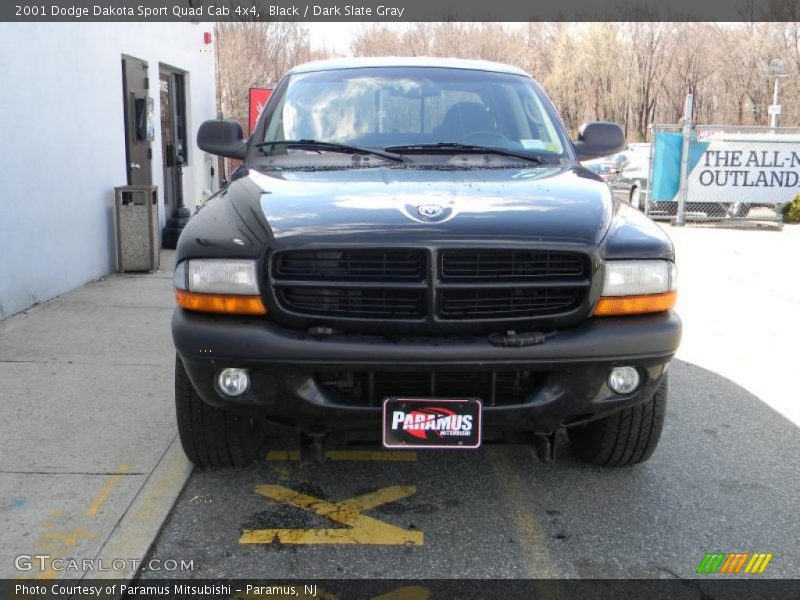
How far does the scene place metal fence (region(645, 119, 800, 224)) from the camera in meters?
14.4

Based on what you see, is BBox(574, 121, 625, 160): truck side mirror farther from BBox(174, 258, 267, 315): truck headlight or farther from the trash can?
the trash can

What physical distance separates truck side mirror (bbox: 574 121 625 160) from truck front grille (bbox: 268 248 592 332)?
178 centimetres

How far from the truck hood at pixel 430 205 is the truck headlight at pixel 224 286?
0.19 metres

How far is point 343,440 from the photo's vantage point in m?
3.20

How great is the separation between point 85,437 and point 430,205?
2217mm

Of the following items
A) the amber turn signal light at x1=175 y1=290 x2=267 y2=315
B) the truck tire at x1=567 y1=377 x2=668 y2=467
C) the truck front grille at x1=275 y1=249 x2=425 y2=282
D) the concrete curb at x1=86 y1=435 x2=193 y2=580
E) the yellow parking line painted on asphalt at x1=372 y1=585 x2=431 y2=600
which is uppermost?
the truck front grille at x1=275 y1=249 x2=425 y2=282

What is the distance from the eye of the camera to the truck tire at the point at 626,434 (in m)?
3.50

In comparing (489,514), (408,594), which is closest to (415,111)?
(489,514)

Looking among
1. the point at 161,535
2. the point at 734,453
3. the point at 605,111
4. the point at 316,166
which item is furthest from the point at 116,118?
the point at 605,111

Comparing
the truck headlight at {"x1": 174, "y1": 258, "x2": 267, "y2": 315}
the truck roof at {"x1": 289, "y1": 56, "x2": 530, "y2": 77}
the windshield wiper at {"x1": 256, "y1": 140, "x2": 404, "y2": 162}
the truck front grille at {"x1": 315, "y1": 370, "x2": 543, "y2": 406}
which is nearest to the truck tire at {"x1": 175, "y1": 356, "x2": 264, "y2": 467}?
the truck headlight at {"x1": 174, "y1": 258, "x2": 267, "y2": 315}

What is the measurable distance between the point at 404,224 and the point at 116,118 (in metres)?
6.79

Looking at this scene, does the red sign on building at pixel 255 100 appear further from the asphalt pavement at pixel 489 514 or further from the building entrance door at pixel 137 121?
the asphalt pavement at pixel 489 514

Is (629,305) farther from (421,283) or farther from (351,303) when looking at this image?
(351,303)

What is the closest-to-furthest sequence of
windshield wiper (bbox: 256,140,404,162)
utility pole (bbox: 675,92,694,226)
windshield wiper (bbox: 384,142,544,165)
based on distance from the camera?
windshield wiper (bbox: 256,140,404,162) → windshield wiper (bbox: 384,142,544,165) → utility pole (bbox: 675,92,694,226)
